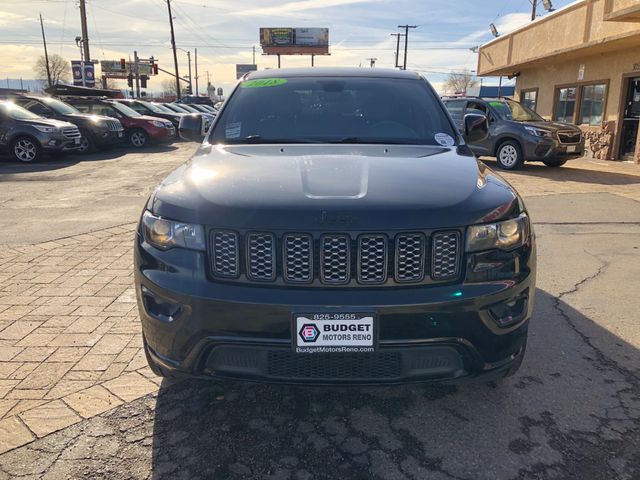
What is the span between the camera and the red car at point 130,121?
58.7 feet

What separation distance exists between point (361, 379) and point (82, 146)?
14.9m

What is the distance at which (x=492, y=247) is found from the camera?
2.23 metres

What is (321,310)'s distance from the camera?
2.08 metres

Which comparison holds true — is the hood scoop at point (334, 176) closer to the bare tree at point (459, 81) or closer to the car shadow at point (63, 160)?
the car shadow at point (63, 160)

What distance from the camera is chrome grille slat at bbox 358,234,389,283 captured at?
2.13 m

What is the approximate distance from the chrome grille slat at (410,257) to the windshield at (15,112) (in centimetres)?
1454

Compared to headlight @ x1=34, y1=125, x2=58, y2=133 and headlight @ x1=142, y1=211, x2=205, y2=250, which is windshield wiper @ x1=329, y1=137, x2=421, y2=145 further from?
headlight @ x1=34, y1=125, x2=58, y2=133

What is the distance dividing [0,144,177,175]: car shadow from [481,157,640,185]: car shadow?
11.0 meters

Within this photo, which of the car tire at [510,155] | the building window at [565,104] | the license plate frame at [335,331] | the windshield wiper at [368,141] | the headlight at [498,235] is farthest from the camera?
the building window at [565,104]

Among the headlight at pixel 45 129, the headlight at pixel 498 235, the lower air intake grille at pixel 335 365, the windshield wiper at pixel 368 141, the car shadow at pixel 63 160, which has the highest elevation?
the windshield wiper at pixel 368 141

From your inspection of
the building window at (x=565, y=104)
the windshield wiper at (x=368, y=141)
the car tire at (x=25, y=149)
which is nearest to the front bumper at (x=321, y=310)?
the windshield wiper at (x=368, y=141)

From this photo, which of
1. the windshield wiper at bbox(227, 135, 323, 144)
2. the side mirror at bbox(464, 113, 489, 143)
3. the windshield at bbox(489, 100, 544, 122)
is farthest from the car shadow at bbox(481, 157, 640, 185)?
the windshield wiper at bbox(227, 135, 323, 144)

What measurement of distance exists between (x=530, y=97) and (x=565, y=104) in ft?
10.1

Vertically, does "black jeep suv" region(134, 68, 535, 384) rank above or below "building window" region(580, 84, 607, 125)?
below
